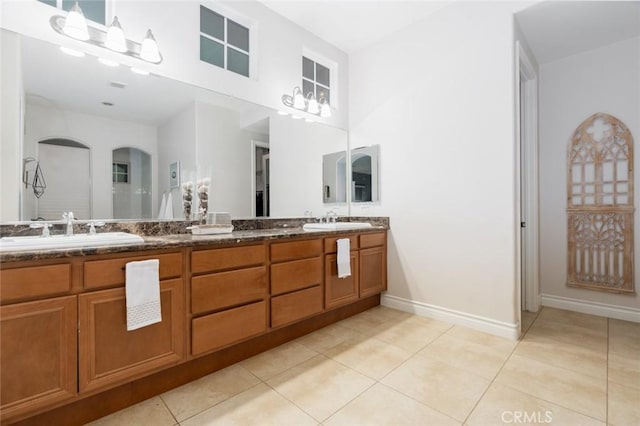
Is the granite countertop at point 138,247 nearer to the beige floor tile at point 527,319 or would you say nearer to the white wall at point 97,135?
the white wall at point 97,135

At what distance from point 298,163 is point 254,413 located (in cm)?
224

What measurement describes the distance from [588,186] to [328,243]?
105 inches

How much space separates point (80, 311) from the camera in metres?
1.34

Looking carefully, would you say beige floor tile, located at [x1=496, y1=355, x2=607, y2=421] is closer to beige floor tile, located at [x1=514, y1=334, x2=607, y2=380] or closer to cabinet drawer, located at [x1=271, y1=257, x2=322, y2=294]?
beige floor tile, located at [x1=514, y1=334, x2=607, y2=380]

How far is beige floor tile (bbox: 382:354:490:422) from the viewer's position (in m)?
1.57

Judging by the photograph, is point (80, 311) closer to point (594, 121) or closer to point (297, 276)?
point (297, 276)

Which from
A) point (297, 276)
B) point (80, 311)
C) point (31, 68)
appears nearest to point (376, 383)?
point (297, 276)

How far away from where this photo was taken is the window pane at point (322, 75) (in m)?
3.29

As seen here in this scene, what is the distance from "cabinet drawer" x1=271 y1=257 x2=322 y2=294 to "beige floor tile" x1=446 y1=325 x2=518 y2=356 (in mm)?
1215

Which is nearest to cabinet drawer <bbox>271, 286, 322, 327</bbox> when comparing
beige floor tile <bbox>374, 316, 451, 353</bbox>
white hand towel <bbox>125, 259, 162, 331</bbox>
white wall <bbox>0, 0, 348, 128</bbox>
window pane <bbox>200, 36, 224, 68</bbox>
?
beige floor tile <bbox>374, 316, 451, 353</bbox>

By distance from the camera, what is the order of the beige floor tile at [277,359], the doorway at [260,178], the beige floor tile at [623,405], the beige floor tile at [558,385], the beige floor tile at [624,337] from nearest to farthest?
the beige floor tile at [623,405] → the beige floor tile at [558,385] → the beige floor tile at [277,359] → the beige floor tile at [624,337] → the doorway at [260,178]

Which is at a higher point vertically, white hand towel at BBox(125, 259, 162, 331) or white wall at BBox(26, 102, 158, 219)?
white wall at BBox(26, 102, 158, 219)

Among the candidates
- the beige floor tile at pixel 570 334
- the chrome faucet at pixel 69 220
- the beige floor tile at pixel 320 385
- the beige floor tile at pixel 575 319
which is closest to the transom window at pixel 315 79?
the chrome faucet at pixel 69 220

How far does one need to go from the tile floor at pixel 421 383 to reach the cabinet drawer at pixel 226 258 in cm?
69
